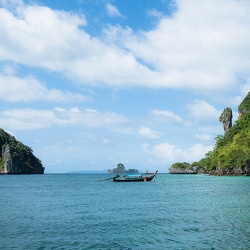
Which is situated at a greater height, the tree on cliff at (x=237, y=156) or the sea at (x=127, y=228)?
the tree on cliff at (x=237, y=156)

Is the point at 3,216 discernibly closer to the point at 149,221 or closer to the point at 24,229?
the point at 24,229

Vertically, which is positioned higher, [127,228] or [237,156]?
[237,156]

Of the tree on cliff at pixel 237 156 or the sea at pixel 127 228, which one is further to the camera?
the tree on cliff at pixel 237 156

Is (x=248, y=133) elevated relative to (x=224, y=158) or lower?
elevated

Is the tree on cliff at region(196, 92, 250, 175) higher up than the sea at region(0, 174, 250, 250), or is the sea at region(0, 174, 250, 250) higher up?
the tree on cliff at region(196, 92, 250, 175)

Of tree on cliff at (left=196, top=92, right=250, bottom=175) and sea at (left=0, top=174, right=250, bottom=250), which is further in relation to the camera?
tree on cliff at (left=196, top=92, right=250, bottom=175)

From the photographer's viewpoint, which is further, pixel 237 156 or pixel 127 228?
pixel 237 156

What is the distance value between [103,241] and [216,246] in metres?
8.55

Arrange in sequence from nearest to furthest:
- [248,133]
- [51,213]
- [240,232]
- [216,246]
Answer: [216,246]
[240,232]
[51,213]
[248,133]

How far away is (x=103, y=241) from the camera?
87.1 feet

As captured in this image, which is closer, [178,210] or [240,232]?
[240,232]

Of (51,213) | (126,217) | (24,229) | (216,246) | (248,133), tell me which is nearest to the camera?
(216,246)

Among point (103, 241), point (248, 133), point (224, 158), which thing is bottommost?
point (103, 241)

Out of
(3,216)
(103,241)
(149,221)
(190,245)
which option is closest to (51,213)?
(3,216)
